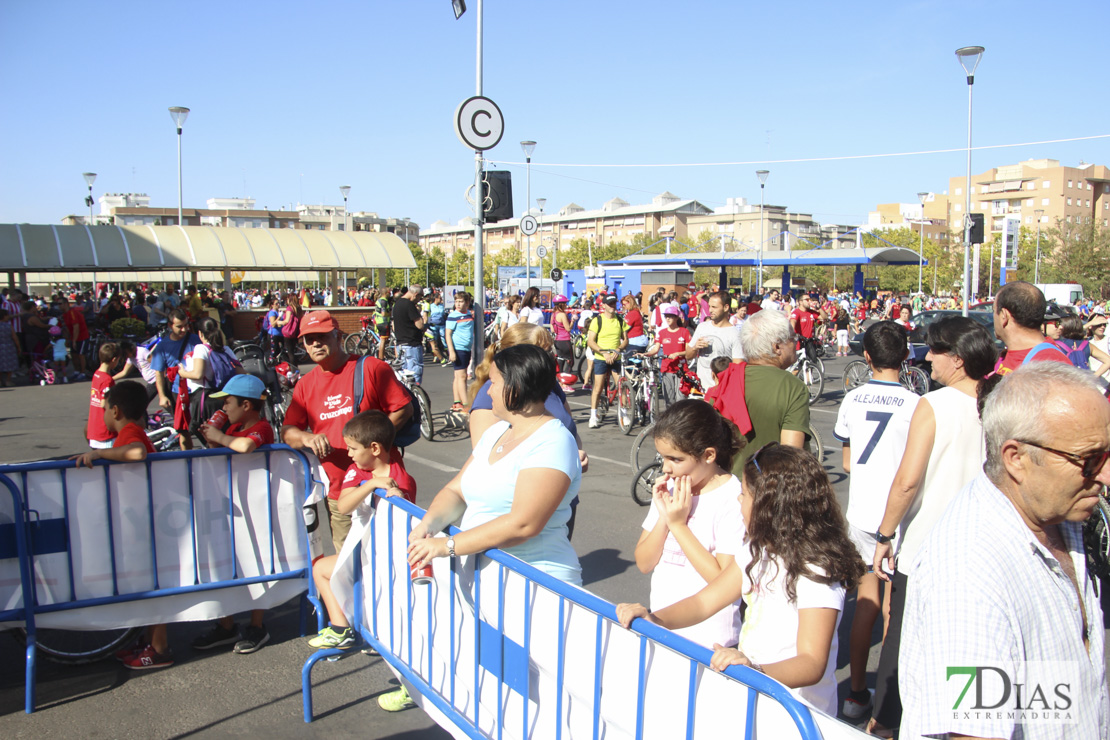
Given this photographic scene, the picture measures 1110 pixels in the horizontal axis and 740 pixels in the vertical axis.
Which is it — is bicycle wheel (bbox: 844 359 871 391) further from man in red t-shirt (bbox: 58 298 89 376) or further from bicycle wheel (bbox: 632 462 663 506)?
man in red t-shirt (bbox: 58 298 89 376)

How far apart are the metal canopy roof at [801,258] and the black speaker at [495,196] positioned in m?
26.8

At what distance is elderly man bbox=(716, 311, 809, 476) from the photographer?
3.79m

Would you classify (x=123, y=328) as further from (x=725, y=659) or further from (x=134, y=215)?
(x=134, y=215)

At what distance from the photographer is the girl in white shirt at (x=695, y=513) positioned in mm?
2555

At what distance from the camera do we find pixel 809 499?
2.27 meters

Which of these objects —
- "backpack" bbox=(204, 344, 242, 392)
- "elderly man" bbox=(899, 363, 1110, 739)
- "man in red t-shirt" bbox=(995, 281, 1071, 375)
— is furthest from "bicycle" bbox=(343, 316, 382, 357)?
"elderly man" bbox=(899, 363, 1110, 739)

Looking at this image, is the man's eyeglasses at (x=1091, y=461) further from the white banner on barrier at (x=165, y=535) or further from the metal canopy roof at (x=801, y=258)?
the metal canopy roof at (x=801, y=258)

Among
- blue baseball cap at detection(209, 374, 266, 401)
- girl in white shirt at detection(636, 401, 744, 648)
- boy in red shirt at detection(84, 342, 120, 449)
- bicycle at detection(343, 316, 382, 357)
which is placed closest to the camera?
girl in white shirt at detection(636, 401, 744, 648)

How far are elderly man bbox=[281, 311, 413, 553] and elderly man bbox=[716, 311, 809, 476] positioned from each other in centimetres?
186

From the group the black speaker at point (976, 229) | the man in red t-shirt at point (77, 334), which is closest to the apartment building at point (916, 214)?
the black speaker at point (976, 229)

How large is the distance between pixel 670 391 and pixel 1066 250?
5188 centimetres

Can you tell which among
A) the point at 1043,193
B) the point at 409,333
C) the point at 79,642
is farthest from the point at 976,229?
the point at 1043,193

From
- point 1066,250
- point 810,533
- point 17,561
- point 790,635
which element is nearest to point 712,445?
point 810,533

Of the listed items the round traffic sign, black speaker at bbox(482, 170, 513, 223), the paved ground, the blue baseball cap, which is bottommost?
the paved ground
